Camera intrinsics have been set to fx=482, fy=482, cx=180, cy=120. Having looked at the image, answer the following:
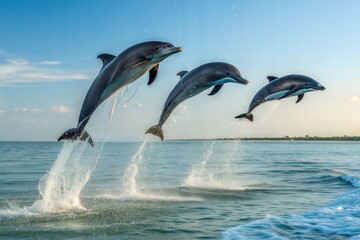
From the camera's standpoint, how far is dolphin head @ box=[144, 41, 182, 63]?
310 inches

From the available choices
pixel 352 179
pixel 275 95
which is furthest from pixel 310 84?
pixel 352 179

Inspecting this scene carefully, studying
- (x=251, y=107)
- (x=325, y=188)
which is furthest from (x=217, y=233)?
(x=325, y=188)

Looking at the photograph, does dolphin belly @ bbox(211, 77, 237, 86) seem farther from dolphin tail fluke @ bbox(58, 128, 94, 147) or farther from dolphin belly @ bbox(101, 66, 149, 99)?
dolphin tail fluke @ bbox(58, 128, 94, 147)

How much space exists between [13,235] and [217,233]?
489 centimetres

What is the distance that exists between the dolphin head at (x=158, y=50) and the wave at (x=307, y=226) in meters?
5.30

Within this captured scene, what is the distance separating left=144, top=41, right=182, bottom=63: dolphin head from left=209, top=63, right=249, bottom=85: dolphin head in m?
1.68

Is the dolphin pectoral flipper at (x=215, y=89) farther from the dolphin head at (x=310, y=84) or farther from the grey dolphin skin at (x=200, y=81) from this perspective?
the dolphin head at (x=310, y=84)

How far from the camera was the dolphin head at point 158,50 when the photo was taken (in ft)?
25.8

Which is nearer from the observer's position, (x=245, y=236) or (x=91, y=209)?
(x=245, y=236)

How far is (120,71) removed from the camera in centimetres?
837

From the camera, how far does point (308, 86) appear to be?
39.9ft

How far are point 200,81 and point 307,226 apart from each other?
218 inches

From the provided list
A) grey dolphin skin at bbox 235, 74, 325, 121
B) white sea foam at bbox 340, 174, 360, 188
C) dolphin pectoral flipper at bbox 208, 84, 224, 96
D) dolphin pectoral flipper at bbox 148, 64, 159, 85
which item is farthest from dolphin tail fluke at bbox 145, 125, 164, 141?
white sea foam at bbox 340, 174, 360, 188

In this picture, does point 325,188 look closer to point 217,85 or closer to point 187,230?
point 187,230
